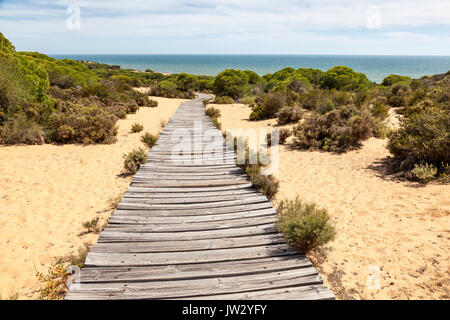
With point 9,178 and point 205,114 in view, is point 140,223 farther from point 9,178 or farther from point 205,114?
point 205,114

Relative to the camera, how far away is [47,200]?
5270 mm

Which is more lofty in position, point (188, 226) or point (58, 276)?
point (188, 226)

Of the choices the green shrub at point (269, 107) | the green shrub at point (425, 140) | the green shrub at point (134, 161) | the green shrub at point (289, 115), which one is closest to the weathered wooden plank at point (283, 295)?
the green shrub at point (134, 161)

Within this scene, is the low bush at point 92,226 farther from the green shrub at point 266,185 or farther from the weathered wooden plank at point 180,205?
the green shrub at point 266,185

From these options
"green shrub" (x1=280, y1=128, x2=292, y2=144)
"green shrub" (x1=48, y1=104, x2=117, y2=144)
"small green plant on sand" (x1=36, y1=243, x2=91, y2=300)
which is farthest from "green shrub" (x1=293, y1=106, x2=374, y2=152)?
"small green plant on sand" (x1=36, y1=243, x2=91, y2=300)

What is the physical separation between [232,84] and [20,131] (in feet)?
60.8

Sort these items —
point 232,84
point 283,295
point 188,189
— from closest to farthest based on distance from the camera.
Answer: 1. point 283,295
2. point 188,189
3. point 232,84

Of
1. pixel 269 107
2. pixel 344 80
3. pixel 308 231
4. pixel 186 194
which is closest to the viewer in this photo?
pixel 308 231

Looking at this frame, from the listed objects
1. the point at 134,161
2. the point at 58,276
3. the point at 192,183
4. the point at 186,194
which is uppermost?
the point at 134,161

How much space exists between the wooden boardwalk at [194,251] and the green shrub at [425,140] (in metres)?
4.41

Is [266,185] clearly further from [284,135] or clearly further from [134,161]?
[284,135]

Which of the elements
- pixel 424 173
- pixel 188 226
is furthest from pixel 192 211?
pixel 424 173

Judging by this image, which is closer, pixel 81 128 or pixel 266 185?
pixel 266 185
